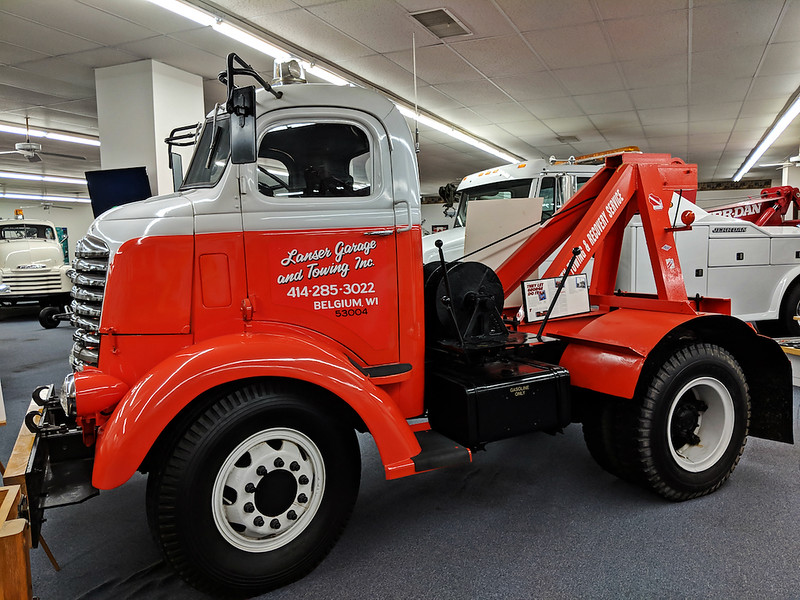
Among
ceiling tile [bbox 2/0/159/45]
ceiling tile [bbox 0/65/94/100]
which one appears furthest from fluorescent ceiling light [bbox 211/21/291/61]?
ceiling tile [bbox 0/65/94/100]

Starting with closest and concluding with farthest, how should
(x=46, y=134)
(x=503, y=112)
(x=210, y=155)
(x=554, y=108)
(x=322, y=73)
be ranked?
(x=210, y=155), (x=322, y=73), (x=554, y=108), (x=503, y=112), (x=46, y=134)

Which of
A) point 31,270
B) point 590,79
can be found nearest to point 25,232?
point 31,270

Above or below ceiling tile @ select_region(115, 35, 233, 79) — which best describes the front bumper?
below

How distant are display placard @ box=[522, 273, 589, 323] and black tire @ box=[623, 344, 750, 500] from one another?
668 millimetres

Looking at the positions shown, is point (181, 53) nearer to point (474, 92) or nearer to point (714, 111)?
point (474, 92)

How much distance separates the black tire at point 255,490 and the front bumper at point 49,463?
410mm

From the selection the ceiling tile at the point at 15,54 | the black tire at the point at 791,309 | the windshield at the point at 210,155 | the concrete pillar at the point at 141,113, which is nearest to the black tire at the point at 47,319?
the concrete pillar at the point at 141,113

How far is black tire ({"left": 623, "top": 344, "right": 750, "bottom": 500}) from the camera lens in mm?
3105

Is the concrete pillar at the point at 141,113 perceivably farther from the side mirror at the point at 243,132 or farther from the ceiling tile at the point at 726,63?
the ceiling tile at the point at 726,63

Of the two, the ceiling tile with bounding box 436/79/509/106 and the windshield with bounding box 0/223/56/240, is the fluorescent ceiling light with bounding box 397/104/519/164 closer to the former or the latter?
the ceiling tile with bounding box 436/79/509/106

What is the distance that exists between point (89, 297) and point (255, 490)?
45.1 inches

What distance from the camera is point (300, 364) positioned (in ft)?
7.81

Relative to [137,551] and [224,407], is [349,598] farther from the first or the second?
[137,551]

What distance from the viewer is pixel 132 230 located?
2418 millimetres
